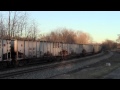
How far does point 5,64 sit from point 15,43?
2.48m

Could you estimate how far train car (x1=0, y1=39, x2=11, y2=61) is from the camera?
2408 centimetres

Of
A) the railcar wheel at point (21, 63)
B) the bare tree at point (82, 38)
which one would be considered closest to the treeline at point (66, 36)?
the bare tree at point (82, 38)

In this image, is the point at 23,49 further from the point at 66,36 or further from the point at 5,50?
the point at 66,36

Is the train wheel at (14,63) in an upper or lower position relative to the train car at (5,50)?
lower

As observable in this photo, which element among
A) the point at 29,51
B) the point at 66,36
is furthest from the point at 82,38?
the point at 29,51

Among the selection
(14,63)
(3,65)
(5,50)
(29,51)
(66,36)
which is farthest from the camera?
(66,36)

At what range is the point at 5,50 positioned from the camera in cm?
2481

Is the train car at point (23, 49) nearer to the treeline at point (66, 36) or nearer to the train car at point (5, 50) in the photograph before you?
the train car at point (5, 50)

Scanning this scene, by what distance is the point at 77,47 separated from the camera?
53875 mm

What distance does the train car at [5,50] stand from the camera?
2408 cm

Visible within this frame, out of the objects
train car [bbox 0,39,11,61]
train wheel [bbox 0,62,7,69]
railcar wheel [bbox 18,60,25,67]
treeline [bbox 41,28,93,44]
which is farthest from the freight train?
treeline [bbox 41,28,93,44]

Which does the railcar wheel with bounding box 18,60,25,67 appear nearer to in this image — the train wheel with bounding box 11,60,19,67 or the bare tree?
the train wheel with bounding box 11,60,19,67

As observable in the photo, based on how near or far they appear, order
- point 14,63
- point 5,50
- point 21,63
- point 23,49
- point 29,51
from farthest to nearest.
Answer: point 29,51
point 21,63
point 23,49
point 14,63
point 5,50
